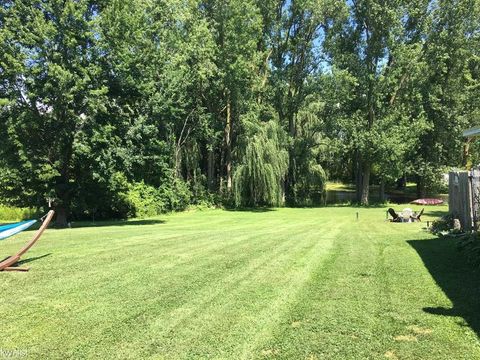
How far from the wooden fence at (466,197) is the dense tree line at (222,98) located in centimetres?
1155

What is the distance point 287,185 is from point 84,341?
32.0 meters

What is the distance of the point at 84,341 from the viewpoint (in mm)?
4180

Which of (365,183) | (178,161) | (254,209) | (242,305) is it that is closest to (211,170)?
(178,161)

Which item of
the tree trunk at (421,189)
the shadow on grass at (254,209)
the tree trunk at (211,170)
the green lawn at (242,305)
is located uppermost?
the tree trunk at (211,170)

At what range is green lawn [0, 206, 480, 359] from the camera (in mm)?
4043

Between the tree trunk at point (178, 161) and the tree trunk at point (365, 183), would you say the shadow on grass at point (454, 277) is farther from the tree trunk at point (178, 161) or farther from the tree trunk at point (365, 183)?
the tree trunk at point (365, 183)

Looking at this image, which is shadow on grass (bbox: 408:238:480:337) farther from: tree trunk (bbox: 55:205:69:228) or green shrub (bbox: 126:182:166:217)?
green shrub (bbox: 126:182:166:217)

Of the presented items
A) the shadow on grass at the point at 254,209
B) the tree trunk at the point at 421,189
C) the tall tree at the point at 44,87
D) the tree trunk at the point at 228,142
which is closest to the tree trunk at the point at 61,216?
the tall tree at the point at 44,87

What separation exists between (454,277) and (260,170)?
2273 cm

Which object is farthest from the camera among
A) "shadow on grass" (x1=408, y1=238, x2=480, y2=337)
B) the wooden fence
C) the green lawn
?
the wooden fence

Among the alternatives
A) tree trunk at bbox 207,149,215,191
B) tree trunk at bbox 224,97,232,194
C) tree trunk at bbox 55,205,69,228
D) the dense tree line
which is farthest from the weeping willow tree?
tree trunk at bbox 55,205,69,228

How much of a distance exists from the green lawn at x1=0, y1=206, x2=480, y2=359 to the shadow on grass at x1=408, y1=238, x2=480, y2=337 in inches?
1.0

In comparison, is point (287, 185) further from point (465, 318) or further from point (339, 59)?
point (465, 318)

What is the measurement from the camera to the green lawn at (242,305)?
4043 millimetres
